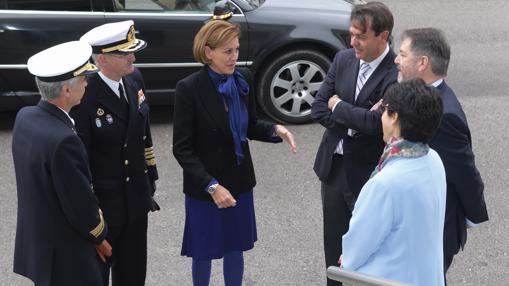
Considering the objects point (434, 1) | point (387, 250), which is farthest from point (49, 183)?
point (434, 1)

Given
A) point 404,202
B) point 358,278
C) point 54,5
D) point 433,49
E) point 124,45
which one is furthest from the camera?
point 54,5

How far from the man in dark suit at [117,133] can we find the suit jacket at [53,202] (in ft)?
1.32

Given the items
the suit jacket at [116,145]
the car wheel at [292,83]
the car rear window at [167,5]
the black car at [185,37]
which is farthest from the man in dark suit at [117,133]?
the car wheel at [292,83]

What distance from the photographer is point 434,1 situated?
1261 cm

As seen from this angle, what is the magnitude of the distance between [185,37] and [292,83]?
3.67 ft

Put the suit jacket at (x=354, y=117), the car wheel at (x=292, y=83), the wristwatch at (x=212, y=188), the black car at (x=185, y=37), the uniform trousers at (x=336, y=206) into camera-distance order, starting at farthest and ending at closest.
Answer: the car wheel at (x=292, y=83), the black car at (x=185, y=37), the uniform trousers at (x=336, y=206), the wristwatch at (x=212, y=188), the suit jacket at (x=354, y=117)

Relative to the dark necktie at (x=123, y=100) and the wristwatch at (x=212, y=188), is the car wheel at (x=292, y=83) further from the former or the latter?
the dark necktie at (x=123, y=100)

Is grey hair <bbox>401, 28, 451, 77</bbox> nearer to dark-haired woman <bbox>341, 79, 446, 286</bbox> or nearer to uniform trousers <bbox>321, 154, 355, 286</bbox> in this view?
dark-haired woman <bbox>341, 79, 446, 286</bbox>

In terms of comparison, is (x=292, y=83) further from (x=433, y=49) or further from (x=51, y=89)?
(x=51, y=89)

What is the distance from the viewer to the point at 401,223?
9.77 ft

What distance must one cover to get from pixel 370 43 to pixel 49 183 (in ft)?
5.49

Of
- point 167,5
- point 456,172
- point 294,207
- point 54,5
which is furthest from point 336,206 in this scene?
point 54,5

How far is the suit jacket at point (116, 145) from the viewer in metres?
3.84

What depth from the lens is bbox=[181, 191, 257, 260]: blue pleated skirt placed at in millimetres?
4297
